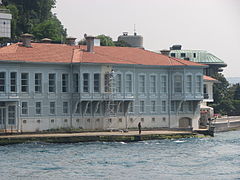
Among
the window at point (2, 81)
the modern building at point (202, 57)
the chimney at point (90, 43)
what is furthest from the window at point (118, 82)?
the modern building at point (202, 57)

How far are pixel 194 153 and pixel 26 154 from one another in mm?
13071

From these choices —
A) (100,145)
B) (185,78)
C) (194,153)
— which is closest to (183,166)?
(194,153)

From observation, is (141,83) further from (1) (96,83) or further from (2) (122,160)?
(2) (122,160)

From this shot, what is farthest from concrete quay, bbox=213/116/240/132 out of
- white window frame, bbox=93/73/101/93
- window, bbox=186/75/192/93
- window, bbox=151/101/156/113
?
white window frame, bbox=93/73/101/93

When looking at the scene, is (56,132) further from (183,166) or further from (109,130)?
(183,166)

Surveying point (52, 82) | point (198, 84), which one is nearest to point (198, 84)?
point (198, 84)

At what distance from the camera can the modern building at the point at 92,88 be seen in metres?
80.5

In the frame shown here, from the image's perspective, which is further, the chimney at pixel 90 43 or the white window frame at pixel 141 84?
the white window frame at pixel 141 84

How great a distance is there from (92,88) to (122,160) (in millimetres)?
22889

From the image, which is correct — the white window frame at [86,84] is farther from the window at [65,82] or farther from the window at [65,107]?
the window at [65,107]

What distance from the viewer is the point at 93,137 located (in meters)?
76.5

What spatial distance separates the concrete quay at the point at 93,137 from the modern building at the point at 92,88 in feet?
14.0

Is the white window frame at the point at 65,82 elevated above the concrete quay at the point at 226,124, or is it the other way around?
the white window frame at the point at 65,82

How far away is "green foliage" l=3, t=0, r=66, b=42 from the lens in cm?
11481
